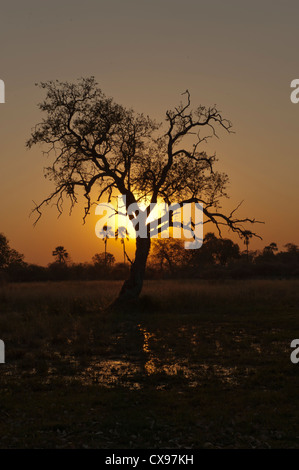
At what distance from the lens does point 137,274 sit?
31656 mm

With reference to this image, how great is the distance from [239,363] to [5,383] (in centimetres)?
690

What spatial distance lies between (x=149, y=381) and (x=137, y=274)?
18.7 m

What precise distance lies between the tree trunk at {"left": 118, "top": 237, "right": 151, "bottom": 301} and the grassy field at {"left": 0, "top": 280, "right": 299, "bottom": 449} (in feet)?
14.8

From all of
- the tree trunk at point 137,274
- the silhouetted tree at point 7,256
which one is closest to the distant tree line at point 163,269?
the silhouetted tree at point 7,256

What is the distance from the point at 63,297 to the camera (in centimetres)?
3316

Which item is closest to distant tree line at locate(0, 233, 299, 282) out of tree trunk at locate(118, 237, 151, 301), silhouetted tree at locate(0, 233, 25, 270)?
silhouetted tree at locate(0, 233, 25, 270)

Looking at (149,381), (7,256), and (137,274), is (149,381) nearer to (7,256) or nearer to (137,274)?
(137,274)

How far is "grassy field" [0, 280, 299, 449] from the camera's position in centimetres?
910

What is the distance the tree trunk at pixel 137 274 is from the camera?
102 ft

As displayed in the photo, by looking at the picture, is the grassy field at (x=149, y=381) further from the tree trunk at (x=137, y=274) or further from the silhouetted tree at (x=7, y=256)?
the silhouetted tree at (x=7, y=256)

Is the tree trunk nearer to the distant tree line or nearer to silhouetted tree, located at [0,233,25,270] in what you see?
the distant tree line

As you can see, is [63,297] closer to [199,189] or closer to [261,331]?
[199,189]

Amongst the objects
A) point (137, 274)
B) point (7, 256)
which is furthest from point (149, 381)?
point (7, 256)

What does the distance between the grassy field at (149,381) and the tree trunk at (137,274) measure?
178 inches
